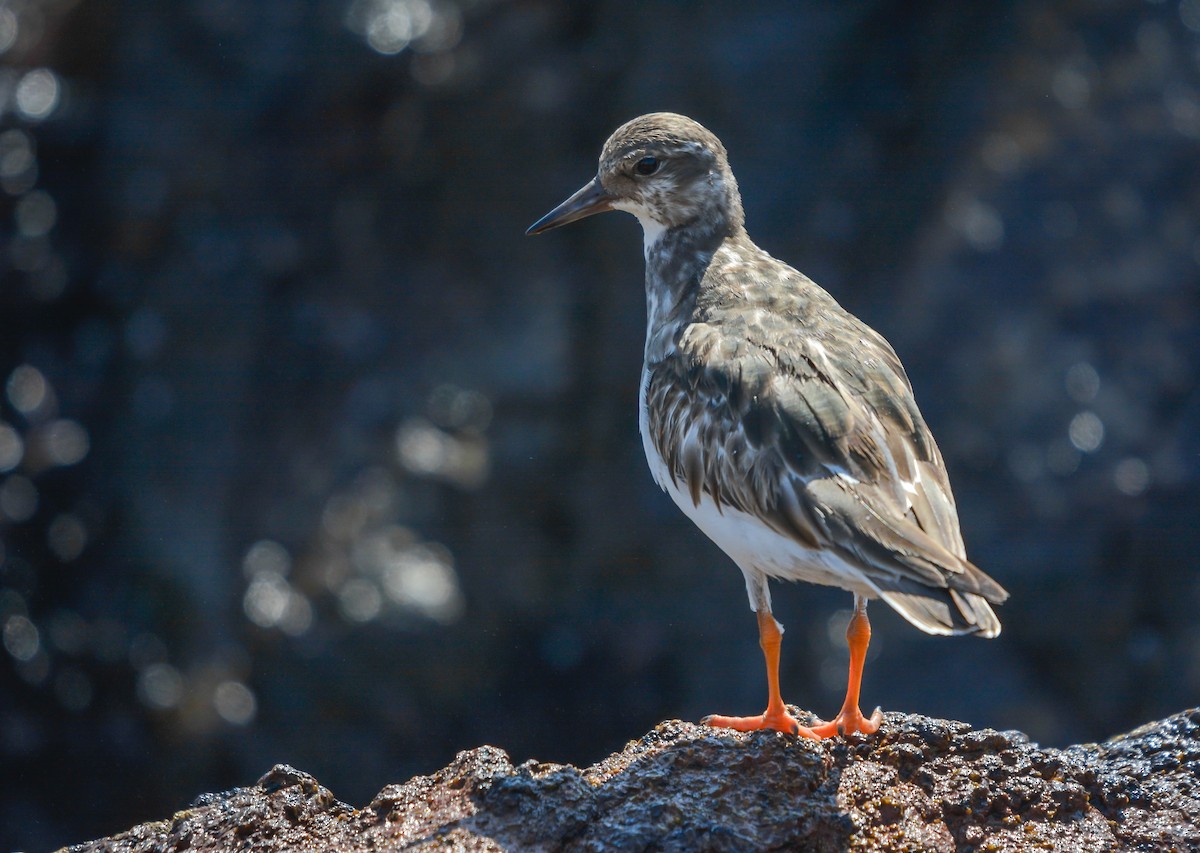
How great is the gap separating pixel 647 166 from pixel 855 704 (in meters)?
3.06

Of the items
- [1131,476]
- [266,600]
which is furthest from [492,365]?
[1131,476]

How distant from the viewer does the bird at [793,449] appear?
5.00m

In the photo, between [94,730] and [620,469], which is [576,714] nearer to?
[620,469]

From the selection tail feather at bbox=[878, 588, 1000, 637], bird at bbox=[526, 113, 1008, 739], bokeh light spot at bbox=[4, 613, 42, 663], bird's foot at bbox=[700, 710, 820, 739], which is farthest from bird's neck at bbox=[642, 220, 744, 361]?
bokeh light spot at bbox=[4, 613, 42, 663]

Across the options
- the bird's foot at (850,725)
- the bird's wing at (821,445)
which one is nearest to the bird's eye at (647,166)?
the bird's wing at (821,445)

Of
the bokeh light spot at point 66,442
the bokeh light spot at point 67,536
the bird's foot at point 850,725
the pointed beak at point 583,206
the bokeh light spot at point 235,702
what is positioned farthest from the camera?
the bokeh light spot at point 66,442

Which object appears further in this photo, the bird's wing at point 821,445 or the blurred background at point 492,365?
the blurred background at point 492,365

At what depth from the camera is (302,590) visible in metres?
10.9

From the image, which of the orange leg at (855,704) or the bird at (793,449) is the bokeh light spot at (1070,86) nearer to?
the bird at (793,449)

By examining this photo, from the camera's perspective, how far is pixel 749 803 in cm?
455

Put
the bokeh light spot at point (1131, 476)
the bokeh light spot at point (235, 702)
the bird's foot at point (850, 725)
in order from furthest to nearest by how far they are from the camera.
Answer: the bokeh light spot at point (1131, 476), the bokeh light spot at point (235, 702), the bird's foot at point (850, 725)

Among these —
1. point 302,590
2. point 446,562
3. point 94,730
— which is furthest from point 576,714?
point 94,730

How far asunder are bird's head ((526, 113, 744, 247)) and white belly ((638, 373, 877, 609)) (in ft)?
3.72

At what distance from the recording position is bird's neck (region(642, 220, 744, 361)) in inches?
262
